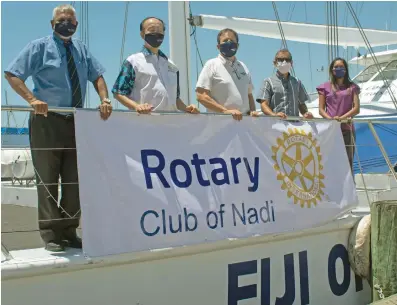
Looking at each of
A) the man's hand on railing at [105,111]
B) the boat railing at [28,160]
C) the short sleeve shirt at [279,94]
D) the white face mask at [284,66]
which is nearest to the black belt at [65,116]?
the man's hand on railing at [105,111]

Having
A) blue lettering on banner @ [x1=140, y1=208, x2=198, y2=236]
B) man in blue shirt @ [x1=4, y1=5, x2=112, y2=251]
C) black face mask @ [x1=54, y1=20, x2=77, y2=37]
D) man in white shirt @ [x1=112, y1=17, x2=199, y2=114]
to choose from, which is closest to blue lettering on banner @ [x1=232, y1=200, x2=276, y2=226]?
blue lettering on banner @ [x1=140, y1=208, x2=198, y2=236]

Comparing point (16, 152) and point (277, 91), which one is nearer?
point (277, 91)

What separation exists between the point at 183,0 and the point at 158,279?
11.5 feet

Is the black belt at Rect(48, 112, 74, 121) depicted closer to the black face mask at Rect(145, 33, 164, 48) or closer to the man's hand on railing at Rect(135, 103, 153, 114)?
the man's hand on railing at Rect(135, 103, 153, 114)

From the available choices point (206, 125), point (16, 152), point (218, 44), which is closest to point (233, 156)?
point (206, 125)

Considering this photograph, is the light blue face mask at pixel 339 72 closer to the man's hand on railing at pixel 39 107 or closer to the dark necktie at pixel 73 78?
the dark necktie at pixel 73 78

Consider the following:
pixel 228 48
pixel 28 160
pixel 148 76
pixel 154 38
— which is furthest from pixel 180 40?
pixel 28 160

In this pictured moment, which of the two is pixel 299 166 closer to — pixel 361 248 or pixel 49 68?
pixel 361 248

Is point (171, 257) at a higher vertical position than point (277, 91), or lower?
lower

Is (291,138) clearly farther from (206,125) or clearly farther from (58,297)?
(58,297)

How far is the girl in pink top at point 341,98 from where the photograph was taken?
219 inches

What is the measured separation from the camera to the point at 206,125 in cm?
427

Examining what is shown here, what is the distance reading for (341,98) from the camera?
563 cm

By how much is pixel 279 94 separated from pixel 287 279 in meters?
1.82
